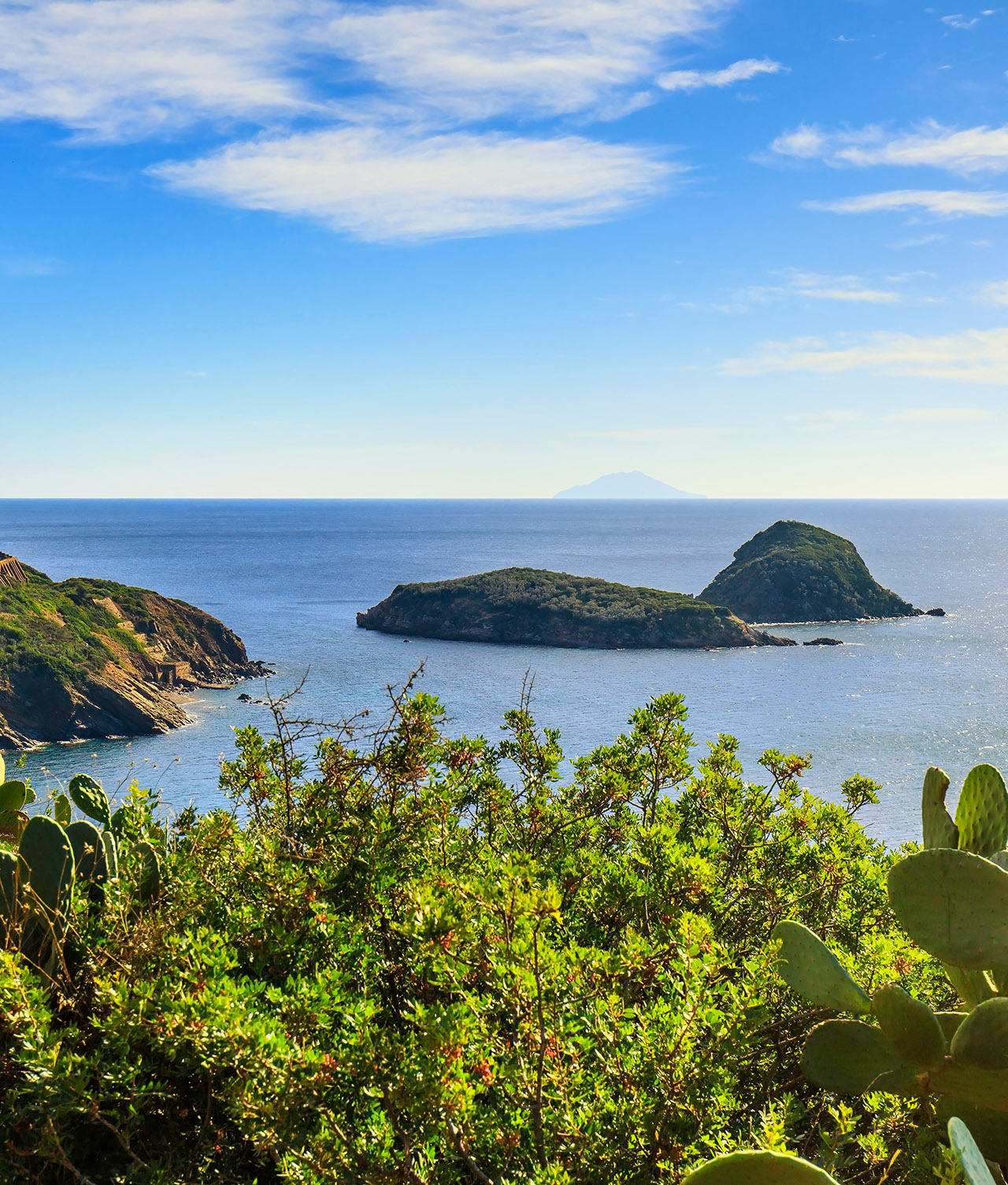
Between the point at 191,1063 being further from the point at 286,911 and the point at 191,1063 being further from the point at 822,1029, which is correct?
the point at 822,1029

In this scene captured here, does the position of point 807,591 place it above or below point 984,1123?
below

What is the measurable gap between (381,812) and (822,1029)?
2017 mm

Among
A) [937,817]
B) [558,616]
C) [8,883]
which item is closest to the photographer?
[937,817]

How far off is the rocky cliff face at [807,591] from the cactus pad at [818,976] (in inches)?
3613

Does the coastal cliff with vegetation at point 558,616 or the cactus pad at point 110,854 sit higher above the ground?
the cactus pad at point 110,854

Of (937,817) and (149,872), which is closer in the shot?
(937,817)

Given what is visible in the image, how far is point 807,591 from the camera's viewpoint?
92.6 meters

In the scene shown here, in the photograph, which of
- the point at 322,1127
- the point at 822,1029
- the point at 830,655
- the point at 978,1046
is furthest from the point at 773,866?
the point at 830,655

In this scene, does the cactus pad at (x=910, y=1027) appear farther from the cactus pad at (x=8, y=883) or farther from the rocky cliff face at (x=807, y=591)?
the rocky cliff face at (x=807, y=591)

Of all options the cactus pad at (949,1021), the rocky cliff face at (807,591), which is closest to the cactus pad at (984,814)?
the cactus pad at (949,1021)

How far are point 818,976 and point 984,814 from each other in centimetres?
88

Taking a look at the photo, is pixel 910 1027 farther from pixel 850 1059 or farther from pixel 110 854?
pixel 110 854

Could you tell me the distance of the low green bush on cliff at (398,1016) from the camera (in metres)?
2.53

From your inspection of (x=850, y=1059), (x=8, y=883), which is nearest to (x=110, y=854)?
(x=8, y=883)
